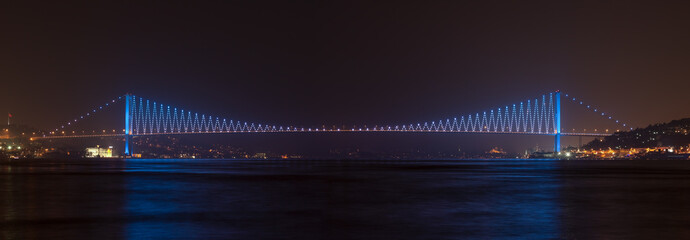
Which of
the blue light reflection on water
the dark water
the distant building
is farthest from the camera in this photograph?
the distant building

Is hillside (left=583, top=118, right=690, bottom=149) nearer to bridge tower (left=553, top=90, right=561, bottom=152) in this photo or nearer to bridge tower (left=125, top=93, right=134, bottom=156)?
bridge tower (left=553, top=90, right=561, bottom=152)

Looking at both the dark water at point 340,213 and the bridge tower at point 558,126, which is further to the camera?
the bridge tower at point 558,126

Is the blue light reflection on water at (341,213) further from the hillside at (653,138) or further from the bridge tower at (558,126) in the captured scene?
the hillside at (653,138)

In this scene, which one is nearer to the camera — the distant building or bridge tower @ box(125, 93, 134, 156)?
bridge tower @ box(125, 93, 134, 156)

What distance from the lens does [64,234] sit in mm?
11008

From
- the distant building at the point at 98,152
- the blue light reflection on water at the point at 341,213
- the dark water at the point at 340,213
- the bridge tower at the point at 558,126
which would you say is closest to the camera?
the dark water at the point at 340,213

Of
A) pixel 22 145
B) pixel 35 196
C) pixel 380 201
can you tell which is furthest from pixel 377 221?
pixel 22 145

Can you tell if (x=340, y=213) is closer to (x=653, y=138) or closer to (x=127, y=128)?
(x=127, y=128)

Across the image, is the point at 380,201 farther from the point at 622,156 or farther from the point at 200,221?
the point at 622,156

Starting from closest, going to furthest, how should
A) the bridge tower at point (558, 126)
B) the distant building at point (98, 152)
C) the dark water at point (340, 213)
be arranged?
the dark water at point (340, 213)
the bridge tower at point (558, 126)
the distant building at point (98, 152)

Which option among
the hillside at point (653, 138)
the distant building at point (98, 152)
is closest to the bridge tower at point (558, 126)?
the hillside at point (653, 138)

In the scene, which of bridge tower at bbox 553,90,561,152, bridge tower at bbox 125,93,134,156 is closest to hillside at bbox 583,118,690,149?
bridge tower at bbox 553,90,561,152

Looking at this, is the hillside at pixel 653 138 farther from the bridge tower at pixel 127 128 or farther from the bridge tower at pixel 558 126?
the bridge tower at pixel 127 128

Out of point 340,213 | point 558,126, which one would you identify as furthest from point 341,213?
point 558,126
